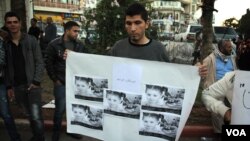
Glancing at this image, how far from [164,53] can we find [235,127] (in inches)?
39.7

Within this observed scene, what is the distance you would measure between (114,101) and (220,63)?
341 cm

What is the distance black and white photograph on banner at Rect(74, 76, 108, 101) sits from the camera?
11.3ft

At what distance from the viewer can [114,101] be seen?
3.38 metres

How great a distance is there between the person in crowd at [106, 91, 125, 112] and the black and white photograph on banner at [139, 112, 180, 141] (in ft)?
0.66

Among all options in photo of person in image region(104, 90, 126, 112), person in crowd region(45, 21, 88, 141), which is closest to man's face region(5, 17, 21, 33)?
person in crowd region(45, 21, 88, 141)

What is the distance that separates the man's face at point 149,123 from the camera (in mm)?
3281

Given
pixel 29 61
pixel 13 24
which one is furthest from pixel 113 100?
pixel 13 24

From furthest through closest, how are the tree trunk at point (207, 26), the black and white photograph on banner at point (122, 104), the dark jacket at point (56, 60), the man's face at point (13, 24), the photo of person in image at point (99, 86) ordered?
the tree trunk at point (207, 26)
the dark jacket at point (56, 60)
the man's face at point (13, 24)
the photo of person in image at point (99, 86)
the black and white photograph on banner at point (122, 104)

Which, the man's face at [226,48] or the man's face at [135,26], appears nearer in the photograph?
the man's face at [135,26]

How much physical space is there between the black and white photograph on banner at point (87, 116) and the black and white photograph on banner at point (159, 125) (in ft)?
1.29
